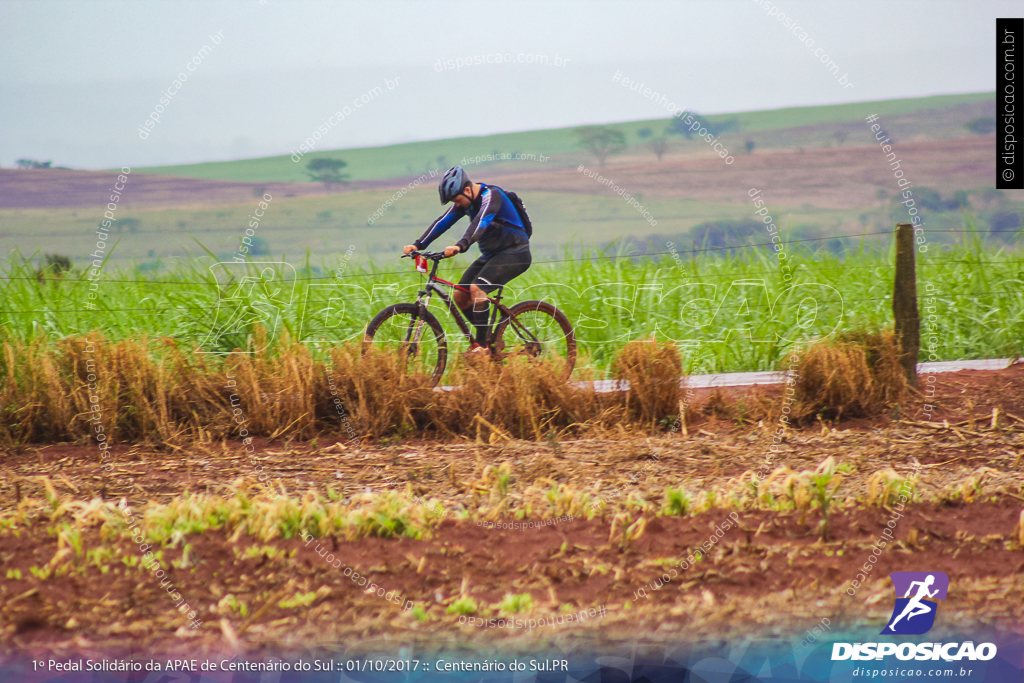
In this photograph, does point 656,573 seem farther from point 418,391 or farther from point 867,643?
point 418,391

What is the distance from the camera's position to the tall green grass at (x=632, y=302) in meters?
7.28

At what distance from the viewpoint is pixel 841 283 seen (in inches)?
333

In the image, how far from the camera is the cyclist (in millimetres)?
5668

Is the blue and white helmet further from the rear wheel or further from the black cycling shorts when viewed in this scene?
the rear wheel

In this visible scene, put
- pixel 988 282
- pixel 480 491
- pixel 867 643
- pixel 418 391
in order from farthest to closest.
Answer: pixel 988 282 → pixel 418 391 → pixel 480 491 → pixel 867 643

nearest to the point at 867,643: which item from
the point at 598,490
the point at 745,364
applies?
the point at 598,490

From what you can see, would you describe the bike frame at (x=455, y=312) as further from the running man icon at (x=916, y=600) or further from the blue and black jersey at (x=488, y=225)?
the running man icon at (x=916, y=600)

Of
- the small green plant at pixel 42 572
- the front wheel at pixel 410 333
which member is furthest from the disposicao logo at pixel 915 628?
the front wheel at pixel 410 333

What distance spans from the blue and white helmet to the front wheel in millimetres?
963

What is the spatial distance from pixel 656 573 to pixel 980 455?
2.75 m

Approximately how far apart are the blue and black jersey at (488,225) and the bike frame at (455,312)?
31 cm

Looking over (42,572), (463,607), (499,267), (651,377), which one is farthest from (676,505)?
(499,267)

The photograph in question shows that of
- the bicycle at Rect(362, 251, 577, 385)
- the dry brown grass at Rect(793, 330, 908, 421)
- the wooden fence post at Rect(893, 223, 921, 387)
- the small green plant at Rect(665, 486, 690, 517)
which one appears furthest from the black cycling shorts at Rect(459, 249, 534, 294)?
the small green plant at Rect(665, 486, 690, 517)

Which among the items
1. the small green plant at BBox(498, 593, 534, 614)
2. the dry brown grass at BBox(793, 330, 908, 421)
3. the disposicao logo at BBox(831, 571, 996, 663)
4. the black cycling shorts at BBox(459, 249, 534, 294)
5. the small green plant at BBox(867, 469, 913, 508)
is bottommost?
the disposicao logo at BBox(831, 571, 996, 663)
